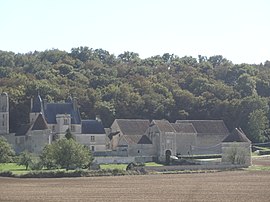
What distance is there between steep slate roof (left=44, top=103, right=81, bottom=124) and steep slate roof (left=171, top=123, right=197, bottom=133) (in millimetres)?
12110

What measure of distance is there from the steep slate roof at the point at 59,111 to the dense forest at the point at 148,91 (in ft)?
30.2

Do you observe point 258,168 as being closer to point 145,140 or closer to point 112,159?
point 112,159

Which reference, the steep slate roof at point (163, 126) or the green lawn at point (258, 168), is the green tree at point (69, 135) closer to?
the steep slate roof at point (163, 126)

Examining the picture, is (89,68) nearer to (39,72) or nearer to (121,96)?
(39,72)

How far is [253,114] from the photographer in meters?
93.6

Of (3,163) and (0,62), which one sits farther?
(0,62)

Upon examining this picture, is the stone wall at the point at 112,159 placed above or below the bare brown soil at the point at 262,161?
above

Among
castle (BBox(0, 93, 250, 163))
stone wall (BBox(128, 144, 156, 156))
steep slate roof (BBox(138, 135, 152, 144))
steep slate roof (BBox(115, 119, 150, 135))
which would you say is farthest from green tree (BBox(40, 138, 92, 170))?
steep slate roof (BBox(115, 119, 150, 135))

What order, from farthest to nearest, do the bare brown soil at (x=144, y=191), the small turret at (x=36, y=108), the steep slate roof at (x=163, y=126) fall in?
the small turret at (x=36, y=108)
the steep slate roof at (x=163, y=126)
the bare brown soil at (x=144, y=191)

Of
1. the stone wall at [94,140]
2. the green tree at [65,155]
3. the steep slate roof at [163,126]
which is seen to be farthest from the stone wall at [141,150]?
the green tree at [65,155]

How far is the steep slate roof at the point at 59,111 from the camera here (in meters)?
81.6

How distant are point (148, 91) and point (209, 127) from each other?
16117 mm

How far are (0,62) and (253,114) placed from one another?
62.8 metres

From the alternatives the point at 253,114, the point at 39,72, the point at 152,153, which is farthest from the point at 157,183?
the point at 39,72
